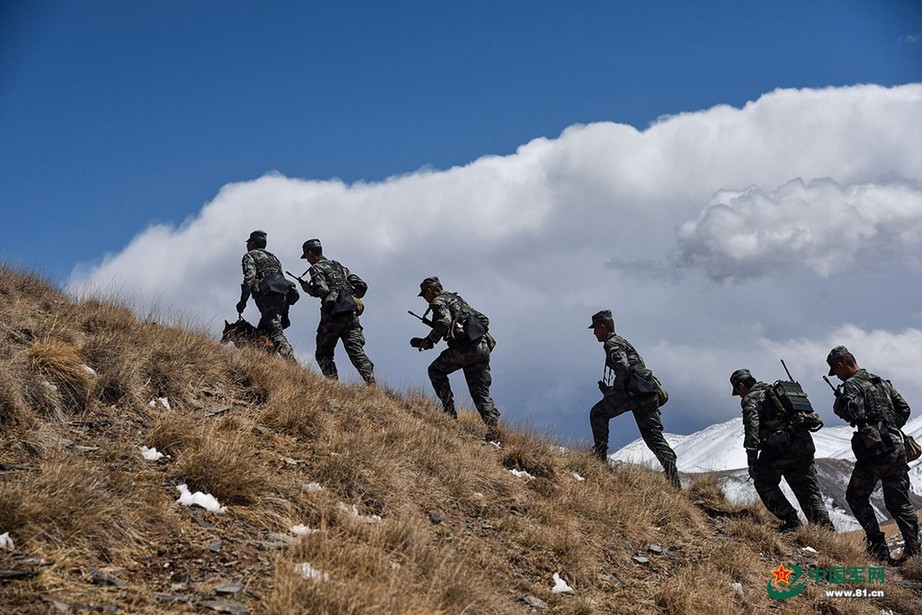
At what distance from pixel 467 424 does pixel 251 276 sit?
4123mm

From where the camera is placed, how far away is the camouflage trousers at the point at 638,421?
10.9 meters

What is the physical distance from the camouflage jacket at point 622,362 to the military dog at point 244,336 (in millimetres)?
5180

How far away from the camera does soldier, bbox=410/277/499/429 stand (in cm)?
1103

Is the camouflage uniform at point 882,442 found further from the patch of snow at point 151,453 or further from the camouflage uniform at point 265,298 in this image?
the patch of snow at point 151,453

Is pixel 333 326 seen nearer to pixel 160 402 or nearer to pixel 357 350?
pixel 357 350

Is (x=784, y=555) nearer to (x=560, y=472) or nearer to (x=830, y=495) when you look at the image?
(x=560, y=472)

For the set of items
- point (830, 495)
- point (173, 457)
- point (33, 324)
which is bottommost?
point (830, 495)

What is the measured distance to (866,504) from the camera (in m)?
10.2

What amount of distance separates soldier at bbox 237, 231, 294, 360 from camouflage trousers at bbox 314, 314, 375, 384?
1.69ft

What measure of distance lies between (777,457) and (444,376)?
16.6ft

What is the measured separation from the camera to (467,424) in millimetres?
11031

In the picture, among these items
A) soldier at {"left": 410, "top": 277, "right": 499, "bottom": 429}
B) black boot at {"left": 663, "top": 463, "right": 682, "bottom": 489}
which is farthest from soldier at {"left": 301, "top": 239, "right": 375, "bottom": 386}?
black boot at {"left": 663, "top": 463, "right": 682, "bottom": 489}

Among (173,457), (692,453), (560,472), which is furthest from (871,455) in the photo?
(692,453)

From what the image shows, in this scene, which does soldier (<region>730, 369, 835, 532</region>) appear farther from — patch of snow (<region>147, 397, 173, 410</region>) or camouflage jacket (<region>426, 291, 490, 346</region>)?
patch of snow (<region>147, 397, 173, 410</region>)
